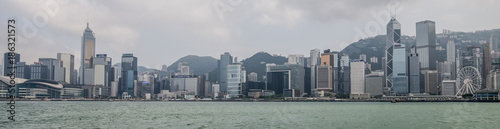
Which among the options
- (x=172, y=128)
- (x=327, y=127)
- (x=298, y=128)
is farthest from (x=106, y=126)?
(x=327, y=127)

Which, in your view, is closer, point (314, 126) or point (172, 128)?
point (172, 128)

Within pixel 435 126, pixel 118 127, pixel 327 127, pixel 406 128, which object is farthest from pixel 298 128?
pixel 118 127

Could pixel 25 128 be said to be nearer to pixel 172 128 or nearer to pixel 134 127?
pixel 134 127

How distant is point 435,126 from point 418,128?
10.6ft

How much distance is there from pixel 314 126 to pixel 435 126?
13.9 meters

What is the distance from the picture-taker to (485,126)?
2170 inches

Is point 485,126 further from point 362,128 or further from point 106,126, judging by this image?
point 106,126

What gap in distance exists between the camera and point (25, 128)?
171ft

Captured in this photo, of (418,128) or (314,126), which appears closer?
(418,128)

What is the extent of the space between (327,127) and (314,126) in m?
2.22

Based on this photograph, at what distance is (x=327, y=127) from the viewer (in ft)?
182

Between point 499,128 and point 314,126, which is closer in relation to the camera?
point 499,128

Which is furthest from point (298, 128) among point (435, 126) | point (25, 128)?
point (25, 128)

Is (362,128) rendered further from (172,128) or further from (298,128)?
(172,128)
